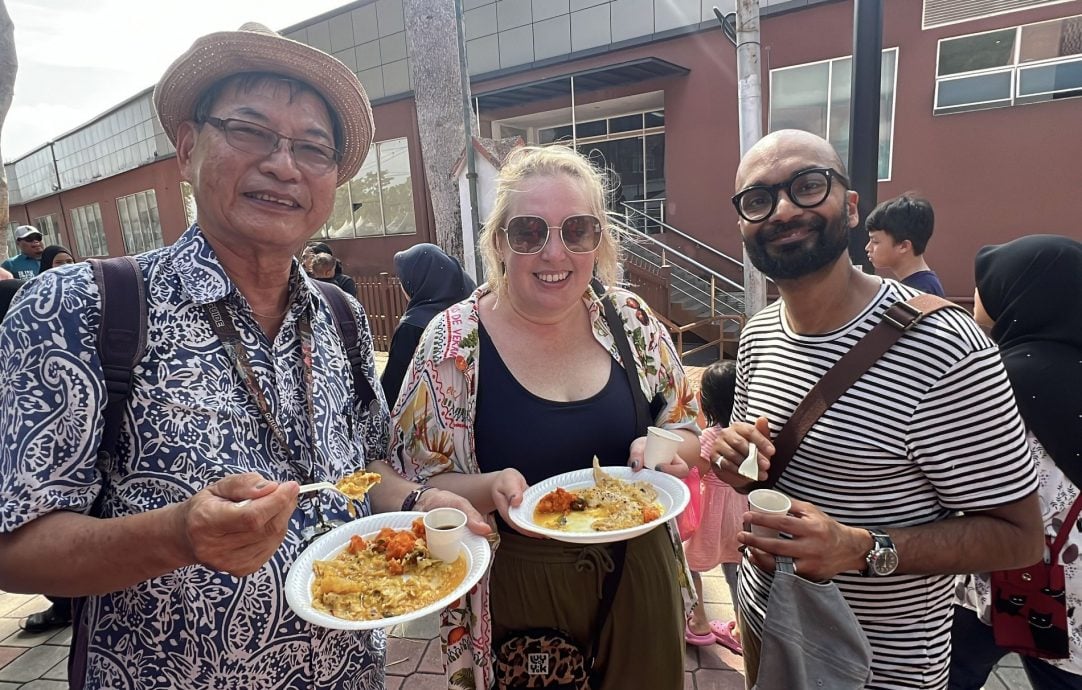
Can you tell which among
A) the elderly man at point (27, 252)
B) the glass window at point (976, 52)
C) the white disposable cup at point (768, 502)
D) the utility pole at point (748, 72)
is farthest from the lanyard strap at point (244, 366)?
the glass window at point (976, 52)

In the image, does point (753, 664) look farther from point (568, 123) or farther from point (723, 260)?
point (568, 123)

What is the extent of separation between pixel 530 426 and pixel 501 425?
113 mm

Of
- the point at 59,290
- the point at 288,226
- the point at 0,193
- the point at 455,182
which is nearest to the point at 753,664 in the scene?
the point at 288,226

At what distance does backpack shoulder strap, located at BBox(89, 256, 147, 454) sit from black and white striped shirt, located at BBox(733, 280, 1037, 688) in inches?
78.8

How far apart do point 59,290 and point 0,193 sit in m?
5.72

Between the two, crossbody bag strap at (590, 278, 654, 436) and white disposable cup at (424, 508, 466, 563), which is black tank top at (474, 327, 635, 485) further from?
white disposable cup at (424, 508, 466, 563)

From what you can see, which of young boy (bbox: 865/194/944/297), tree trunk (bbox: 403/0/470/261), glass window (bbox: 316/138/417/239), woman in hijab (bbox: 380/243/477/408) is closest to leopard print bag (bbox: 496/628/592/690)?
woman in hijab (bbox: 380/243/477/408)

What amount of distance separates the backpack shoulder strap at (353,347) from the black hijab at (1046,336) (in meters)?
2.54

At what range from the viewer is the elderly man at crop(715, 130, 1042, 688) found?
1576 mm

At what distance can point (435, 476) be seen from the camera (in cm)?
212

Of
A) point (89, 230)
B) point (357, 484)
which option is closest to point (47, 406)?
point (357, 484)

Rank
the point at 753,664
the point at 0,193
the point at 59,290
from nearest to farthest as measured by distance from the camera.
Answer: the point at 59,290 → the point at 753,664 → the point at 0,193

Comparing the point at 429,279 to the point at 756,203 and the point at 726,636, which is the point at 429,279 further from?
the point at 726,636

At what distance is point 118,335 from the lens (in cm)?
137
